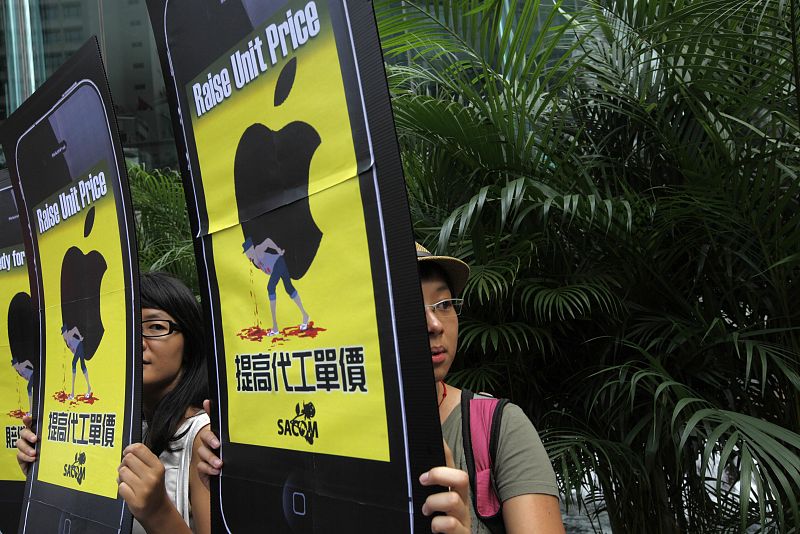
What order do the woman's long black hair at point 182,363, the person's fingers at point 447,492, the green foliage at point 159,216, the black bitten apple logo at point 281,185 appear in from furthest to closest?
the green foliage at point 159,216 < the woman's long black hair at point 182,363 < the black bitten apple logo at point 281,185 < the person's fingers at point 447,492

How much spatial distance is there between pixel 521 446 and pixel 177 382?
94cm

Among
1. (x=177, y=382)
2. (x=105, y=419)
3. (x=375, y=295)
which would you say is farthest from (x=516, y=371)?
(x=375, y=295)

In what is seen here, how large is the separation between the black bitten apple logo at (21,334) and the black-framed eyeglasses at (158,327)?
0.59m

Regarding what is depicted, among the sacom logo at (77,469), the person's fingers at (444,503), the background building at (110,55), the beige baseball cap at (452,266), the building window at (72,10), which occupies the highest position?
the building window at (72,10)

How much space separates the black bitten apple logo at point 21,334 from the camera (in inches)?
92.3

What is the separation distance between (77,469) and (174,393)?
0.85ft

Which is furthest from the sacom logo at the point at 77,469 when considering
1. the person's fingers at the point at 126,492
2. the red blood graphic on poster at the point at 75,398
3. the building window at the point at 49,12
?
the building window at the point at 49,12

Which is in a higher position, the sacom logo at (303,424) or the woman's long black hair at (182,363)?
the woman's long black hair at (182,363)

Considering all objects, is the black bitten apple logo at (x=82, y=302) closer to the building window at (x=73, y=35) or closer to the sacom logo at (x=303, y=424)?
the sacom logo at (x=303, y=424)

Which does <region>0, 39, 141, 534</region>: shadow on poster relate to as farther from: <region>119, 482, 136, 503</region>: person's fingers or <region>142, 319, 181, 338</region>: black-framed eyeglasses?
<region>142, 319, 181, 338</region>: black-framed eyeglasses

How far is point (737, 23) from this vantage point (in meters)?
2.18

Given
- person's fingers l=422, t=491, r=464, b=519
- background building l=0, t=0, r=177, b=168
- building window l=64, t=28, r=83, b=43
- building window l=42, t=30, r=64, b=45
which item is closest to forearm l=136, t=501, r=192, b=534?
person's fingers l=422, t=491, r=464, b=519

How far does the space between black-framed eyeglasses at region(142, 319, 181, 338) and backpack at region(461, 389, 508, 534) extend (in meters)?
0.85

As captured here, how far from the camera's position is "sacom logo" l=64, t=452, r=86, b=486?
169 cm
